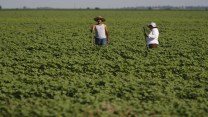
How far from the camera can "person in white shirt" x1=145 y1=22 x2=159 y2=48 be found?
1099cm

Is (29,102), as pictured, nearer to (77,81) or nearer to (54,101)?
(54,101)

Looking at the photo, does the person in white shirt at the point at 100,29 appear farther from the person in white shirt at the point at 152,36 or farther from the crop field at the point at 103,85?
the person in white shirt at the point at 152,36

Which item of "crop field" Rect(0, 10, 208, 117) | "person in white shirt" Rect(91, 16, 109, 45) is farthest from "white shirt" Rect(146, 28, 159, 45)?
"person in white shirt" Rect(91, 16, 109, 45)

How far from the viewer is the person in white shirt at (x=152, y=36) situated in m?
11.0

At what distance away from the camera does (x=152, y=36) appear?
11.1m

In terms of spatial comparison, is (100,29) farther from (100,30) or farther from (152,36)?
(152,36)

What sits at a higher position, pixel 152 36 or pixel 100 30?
pixel 100 30

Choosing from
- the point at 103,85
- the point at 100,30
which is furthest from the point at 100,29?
the point at 103,85

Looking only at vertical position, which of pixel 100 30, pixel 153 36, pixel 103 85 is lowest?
pixel 103 85

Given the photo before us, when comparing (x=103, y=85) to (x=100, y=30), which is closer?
(x=103, y=85)

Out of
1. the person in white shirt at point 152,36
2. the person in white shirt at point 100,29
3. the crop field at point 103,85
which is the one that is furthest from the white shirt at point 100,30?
the person in white shirt at point 152,36

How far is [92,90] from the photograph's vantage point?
6.89 metres

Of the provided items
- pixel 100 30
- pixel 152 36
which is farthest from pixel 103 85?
pixel 152 36

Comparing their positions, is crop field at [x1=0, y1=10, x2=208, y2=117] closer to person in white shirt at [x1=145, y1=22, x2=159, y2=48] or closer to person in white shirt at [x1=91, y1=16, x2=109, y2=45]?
person in white shirt at [x1=145, y1=22, x2=159, y2=48]
